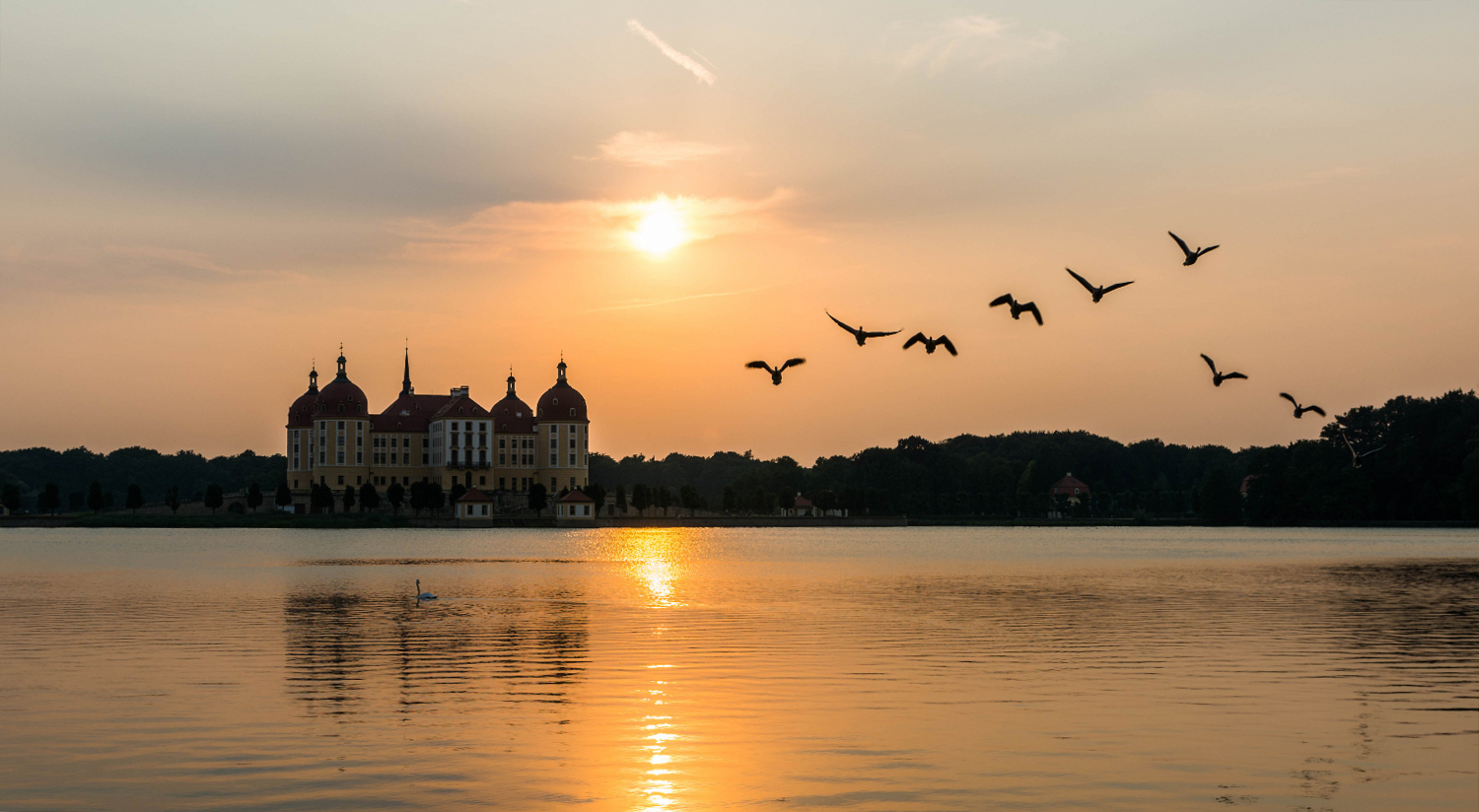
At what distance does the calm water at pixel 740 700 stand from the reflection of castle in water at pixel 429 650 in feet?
0.58

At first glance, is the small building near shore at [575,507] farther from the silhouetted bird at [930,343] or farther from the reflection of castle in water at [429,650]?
the silhouetted bird at [930,343]

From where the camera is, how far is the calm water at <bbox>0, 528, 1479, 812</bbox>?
18469 millimetres

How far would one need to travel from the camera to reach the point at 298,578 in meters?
68.9

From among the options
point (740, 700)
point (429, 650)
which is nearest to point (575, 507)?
point (429, 650)

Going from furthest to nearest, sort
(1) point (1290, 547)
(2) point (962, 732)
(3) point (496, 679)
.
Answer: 1. (1) point (1290, 547)
2. (3) point (496, 679)
3. (2) point (962, 732)

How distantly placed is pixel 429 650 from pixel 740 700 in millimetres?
11577

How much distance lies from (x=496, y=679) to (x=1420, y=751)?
16977 millimetres

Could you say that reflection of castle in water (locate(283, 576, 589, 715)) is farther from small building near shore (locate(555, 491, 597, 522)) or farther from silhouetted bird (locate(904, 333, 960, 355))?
small building near shore (locate(555, 491, 597, 522))

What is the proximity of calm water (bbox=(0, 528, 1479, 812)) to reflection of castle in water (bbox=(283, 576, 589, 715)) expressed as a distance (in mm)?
176

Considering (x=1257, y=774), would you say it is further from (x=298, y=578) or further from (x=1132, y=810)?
(x=298, y=578)

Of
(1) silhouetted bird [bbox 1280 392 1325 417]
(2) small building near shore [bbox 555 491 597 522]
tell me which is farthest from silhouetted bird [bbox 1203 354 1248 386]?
(2) small building near shore [bbox 555 491 597 522]

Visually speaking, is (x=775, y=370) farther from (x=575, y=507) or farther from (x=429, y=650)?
(x=575, y=507)

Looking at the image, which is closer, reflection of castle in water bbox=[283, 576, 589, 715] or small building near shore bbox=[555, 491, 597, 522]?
reflection of castle in water bbox=[283, 576, 589, 715]

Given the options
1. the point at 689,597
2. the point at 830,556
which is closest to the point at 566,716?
the point at 689,597
